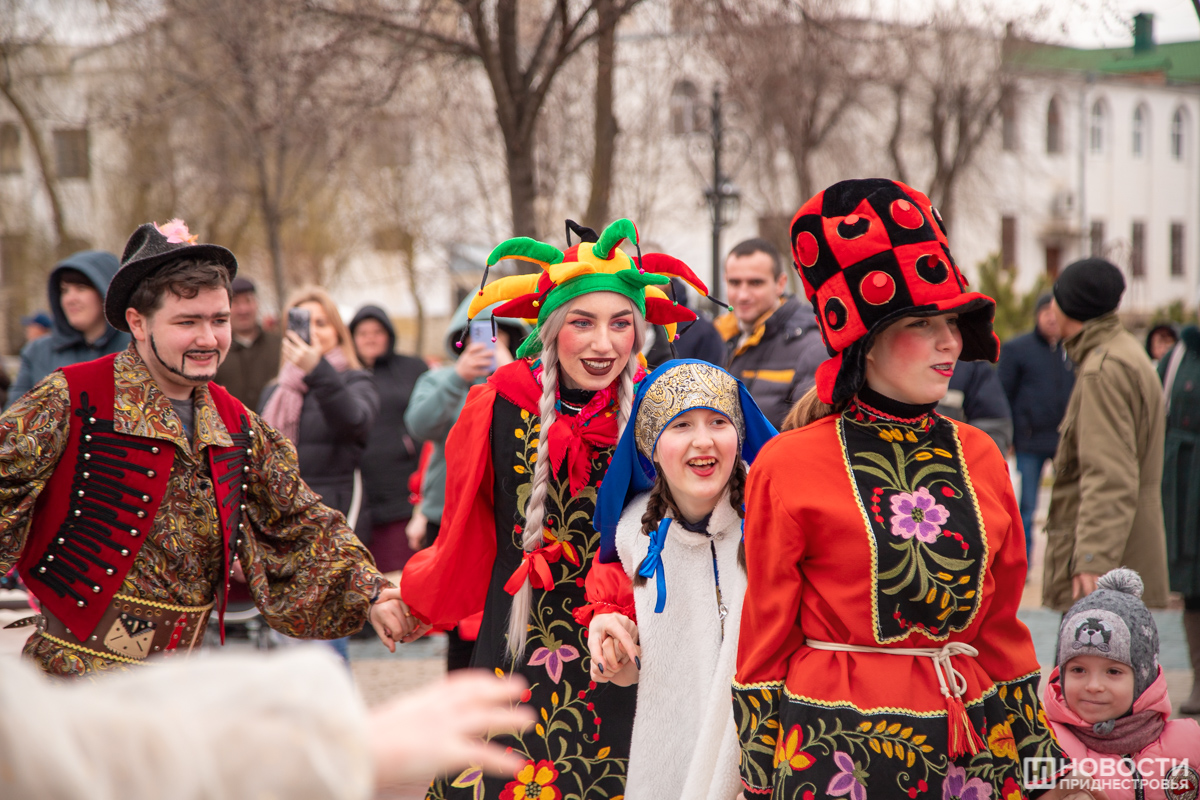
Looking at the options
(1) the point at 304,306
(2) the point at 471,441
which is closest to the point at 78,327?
(1) the point at 304,306

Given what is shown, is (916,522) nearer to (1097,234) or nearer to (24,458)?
(24,458)

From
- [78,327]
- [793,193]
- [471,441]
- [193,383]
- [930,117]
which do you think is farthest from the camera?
[793,193]

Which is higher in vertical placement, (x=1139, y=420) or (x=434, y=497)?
(x=1139, y=420)

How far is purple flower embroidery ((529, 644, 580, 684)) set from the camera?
315cm

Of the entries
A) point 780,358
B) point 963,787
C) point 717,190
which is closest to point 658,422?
point 963,787

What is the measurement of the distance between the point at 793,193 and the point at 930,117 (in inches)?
126

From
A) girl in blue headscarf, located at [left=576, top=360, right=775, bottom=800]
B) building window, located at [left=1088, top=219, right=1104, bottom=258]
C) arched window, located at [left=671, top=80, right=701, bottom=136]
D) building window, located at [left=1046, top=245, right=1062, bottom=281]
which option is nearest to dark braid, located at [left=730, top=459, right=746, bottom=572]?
girl in blue headscarf, located at [left=576, top=360, right=775, bottom=800]

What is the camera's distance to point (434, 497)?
6.03 meters

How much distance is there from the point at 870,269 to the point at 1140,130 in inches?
1769

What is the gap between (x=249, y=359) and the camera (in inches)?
290

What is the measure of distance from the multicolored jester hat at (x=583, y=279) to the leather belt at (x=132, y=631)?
1.18 meters

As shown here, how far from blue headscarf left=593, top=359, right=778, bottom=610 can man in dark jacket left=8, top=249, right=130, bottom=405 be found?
9.95 feet

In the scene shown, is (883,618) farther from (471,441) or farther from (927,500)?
(471,441)

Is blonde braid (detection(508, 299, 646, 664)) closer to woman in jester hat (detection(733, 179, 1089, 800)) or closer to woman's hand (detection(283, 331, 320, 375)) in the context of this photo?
woman in jester hat (detection(733, 179, 1089, 800))
